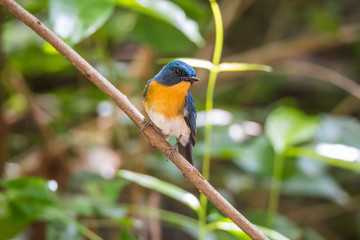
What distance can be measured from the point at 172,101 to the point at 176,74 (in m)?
0.16

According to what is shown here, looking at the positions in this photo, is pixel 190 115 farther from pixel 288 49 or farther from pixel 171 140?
pixel 288 49

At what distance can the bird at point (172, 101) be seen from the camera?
202 cm

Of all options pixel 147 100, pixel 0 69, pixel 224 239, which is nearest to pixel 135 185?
pixel 224 239

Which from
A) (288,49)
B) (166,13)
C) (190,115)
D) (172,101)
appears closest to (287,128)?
(190,115)

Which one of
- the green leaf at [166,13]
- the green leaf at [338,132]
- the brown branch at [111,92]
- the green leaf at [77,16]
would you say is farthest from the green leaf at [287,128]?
the green leaf at [77,16]

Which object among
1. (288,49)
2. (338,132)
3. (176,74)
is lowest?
(176,74)

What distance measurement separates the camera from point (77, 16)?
5.43ft

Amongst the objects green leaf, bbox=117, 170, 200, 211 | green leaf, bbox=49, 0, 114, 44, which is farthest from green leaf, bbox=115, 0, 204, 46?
green leaf, bbox=117, 170, 200, 211

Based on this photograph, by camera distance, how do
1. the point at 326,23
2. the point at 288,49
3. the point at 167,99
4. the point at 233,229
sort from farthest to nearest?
1. the point at 288,49
2. the point at 326,23
3. the point at 167,99
4. the point at 233,229

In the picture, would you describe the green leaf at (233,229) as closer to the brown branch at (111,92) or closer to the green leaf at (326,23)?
the brown branch at (111,92)

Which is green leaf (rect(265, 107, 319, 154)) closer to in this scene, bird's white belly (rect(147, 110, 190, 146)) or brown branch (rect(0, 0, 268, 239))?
bird's white belly (rect(147, 110, 190, 146))

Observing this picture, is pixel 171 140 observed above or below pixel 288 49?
below

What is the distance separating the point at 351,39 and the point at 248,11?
145 cm

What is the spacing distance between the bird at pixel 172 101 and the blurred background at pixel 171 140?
21 cm
